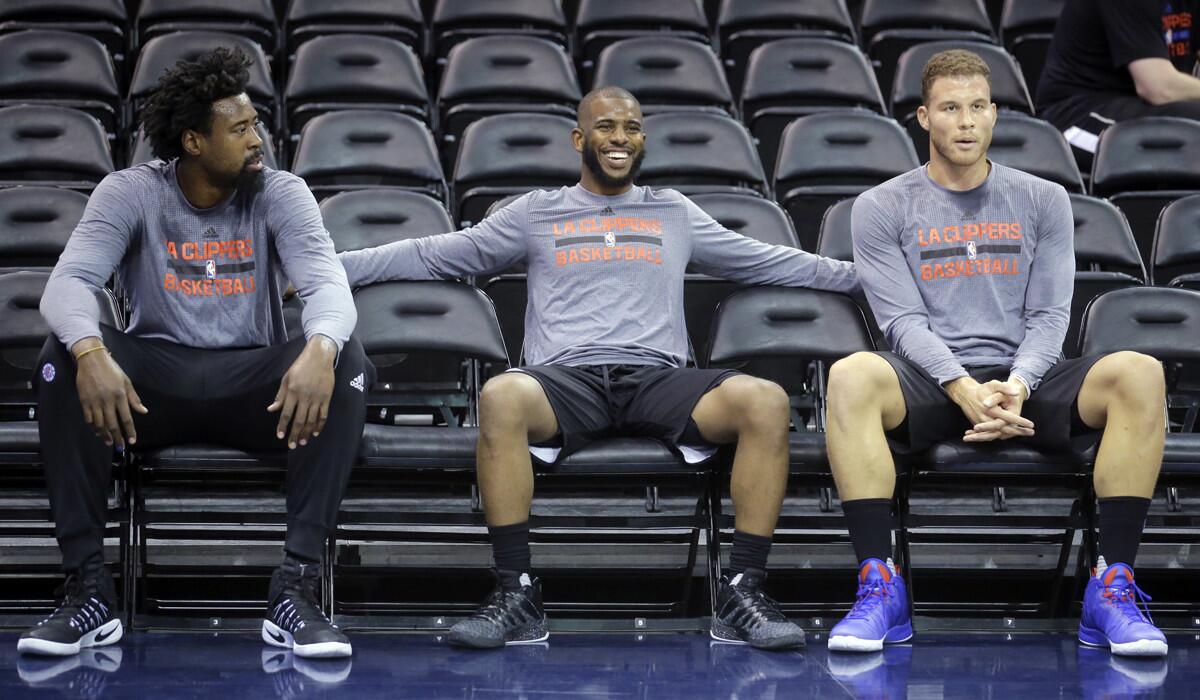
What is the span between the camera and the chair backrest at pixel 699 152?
5.08 m

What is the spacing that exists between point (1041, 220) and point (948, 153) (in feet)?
0.98

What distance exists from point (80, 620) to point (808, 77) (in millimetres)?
4073

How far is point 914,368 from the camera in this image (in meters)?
3.33

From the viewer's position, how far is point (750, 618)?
3.04 m

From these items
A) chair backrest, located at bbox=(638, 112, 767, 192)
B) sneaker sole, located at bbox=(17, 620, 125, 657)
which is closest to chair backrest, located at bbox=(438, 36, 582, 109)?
chair backrest, located at bbox=(638, 112, 767, 192)

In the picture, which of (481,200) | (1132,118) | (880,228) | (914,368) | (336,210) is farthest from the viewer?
(1132,118)

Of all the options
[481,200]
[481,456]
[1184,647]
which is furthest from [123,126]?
[1184,647]

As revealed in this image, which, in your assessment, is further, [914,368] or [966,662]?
[914,368]

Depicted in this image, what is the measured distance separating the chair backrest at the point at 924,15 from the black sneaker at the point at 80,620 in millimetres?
4981

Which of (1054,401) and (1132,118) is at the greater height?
(1132,118)

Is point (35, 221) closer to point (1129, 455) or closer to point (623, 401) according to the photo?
point (623, 401)

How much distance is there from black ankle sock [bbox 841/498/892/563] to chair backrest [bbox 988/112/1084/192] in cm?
233

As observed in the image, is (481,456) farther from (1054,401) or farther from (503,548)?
(1054,401)

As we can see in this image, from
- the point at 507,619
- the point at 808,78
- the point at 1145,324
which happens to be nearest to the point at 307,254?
the point at 507,619
